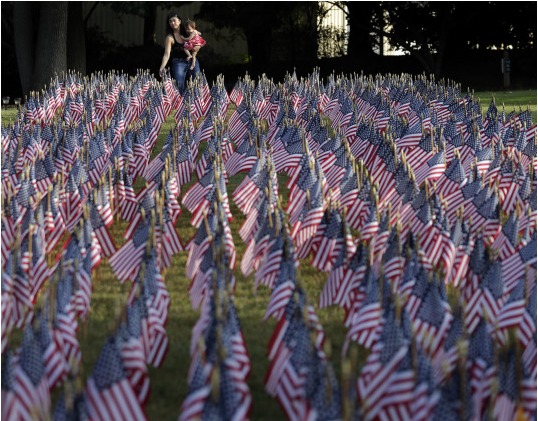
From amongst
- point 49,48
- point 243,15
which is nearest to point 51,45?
point 49,48

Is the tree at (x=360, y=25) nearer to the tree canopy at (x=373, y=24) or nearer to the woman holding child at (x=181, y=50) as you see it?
the tree canopy at (x=373, y=24)

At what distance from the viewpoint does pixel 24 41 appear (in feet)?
107

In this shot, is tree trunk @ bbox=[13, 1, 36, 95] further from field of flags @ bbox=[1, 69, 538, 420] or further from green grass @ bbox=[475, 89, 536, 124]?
field of flags @ bbox=[1, 69, 538, 420]

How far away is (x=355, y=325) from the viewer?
7184 mm

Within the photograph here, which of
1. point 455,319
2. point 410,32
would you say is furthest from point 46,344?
point 410,32

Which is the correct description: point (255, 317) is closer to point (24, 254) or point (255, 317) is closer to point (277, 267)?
point (277, 267)

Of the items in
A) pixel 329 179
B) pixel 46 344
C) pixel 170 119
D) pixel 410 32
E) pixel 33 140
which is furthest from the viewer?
pixel 410 32

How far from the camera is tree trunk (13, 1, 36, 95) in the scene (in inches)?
1265

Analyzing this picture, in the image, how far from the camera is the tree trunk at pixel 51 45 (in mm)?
30484

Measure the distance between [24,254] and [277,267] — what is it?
2.08m

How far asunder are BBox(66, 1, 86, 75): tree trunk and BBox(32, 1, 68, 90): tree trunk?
10.9ft

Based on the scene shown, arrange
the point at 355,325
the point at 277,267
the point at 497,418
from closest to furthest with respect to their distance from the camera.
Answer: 1. the point at 497,418
2. the point at 355,325
3. the point at 277,267

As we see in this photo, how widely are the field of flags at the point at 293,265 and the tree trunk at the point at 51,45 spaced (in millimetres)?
13583

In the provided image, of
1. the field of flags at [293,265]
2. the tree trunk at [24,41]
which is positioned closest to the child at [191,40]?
the field of flags at [293,265]
